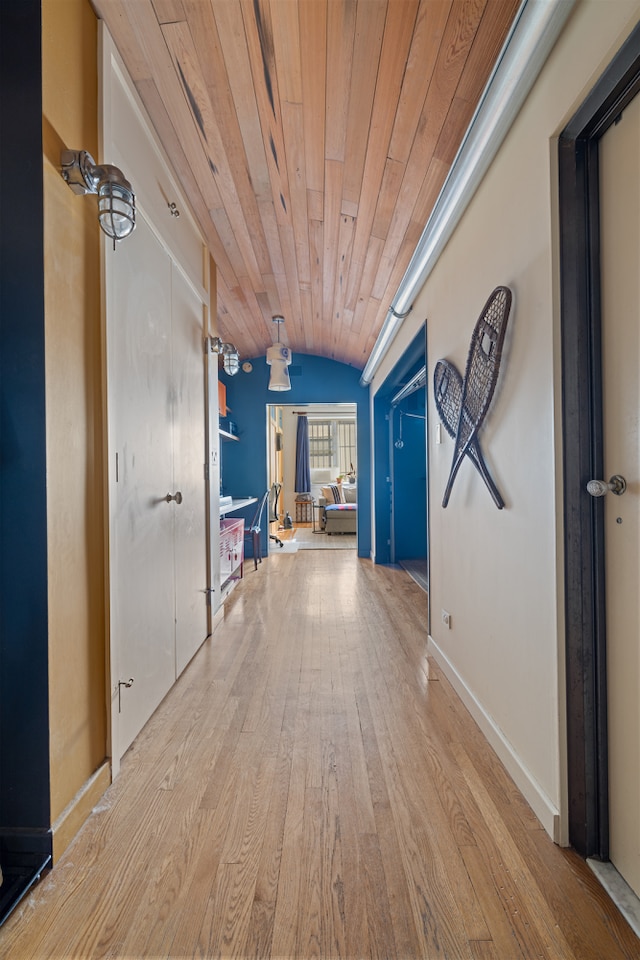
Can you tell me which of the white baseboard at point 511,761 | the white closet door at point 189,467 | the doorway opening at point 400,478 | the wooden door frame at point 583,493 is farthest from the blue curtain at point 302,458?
the wooden door frame at point 583,493

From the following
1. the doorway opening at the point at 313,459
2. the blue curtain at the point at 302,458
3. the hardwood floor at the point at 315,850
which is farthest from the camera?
the blue curtain at the point at 302,458

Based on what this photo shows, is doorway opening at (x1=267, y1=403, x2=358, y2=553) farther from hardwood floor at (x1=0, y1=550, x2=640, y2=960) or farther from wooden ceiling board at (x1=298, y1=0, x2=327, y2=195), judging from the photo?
hardwood floor at (x1=0, y1=550, x2=640, y2=960)

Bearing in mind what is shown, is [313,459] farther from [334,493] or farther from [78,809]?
[78,809]

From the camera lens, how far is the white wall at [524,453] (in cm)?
121

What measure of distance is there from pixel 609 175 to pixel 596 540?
963mm

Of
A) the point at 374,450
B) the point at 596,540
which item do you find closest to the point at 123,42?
the point at 596,540

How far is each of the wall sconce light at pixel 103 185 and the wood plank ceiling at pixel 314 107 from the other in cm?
71

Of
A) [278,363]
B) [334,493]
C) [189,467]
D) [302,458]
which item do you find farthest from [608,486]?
[302,458]

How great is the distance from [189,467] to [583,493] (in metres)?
2.04

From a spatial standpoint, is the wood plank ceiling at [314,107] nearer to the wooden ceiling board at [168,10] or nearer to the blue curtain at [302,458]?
the wooden ceiling board at [168,10]

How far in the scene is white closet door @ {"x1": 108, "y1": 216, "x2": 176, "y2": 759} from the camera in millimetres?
1589

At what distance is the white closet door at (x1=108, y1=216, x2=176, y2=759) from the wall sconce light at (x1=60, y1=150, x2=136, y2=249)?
26 centimetres

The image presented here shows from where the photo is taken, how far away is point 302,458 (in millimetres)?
10469

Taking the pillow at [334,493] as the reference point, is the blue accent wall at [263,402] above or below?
above
